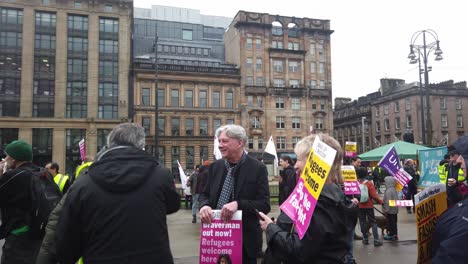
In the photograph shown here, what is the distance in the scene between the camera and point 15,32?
50.8 metres

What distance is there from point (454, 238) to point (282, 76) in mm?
60318

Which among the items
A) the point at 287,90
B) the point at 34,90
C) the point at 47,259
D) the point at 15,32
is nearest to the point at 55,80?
the point at 34,90

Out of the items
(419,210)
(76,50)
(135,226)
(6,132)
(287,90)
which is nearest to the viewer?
(135,226)

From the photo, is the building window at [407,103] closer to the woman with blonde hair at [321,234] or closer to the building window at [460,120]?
the building window at [460,120]

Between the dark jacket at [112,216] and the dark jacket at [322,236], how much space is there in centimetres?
88

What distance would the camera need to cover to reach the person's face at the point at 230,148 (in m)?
4.15

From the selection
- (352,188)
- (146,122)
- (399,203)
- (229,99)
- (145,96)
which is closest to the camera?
(352,188)

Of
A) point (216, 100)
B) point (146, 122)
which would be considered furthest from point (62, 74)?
point (216, 100)

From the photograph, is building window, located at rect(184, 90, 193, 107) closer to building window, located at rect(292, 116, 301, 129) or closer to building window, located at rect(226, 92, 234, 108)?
building window, located at rect(226, 92, 234, 108)

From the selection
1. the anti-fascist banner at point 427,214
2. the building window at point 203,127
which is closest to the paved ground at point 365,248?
the anti-fascist banner at point 427,214

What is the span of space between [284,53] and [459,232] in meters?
60.8

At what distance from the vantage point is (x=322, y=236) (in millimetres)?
2545

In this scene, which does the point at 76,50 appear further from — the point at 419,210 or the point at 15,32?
the point at 419,210

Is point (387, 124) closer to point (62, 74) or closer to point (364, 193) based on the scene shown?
point (62, 74)
